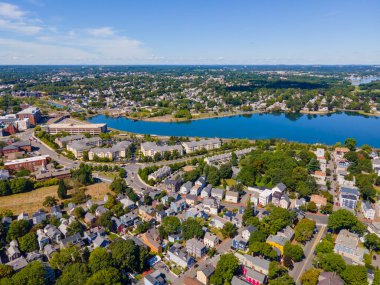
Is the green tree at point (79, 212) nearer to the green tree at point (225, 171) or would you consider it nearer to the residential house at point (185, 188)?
the residential house at point (185, 188)

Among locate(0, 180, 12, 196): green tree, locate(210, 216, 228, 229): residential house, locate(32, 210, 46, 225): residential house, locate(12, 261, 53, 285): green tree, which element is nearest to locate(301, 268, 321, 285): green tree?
locate(210, 216, 228, 229): residential house

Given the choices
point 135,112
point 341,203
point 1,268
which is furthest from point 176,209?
point 135,112

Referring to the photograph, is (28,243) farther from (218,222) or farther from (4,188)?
(218,222)

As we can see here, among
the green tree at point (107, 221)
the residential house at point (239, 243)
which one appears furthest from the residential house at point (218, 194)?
the green tree at point (107, 221)

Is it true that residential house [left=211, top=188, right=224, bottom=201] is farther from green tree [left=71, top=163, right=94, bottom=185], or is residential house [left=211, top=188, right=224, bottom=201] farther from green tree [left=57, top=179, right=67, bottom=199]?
green tree [left=57, top=179, right=67, bottom=199]

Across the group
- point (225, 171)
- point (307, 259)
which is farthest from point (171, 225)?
point (225, 171)

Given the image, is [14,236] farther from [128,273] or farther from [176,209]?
[176,209]

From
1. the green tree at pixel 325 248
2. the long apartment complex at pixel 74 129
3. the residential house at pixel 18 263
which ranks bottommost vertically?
the residential house at pixel 18 263
